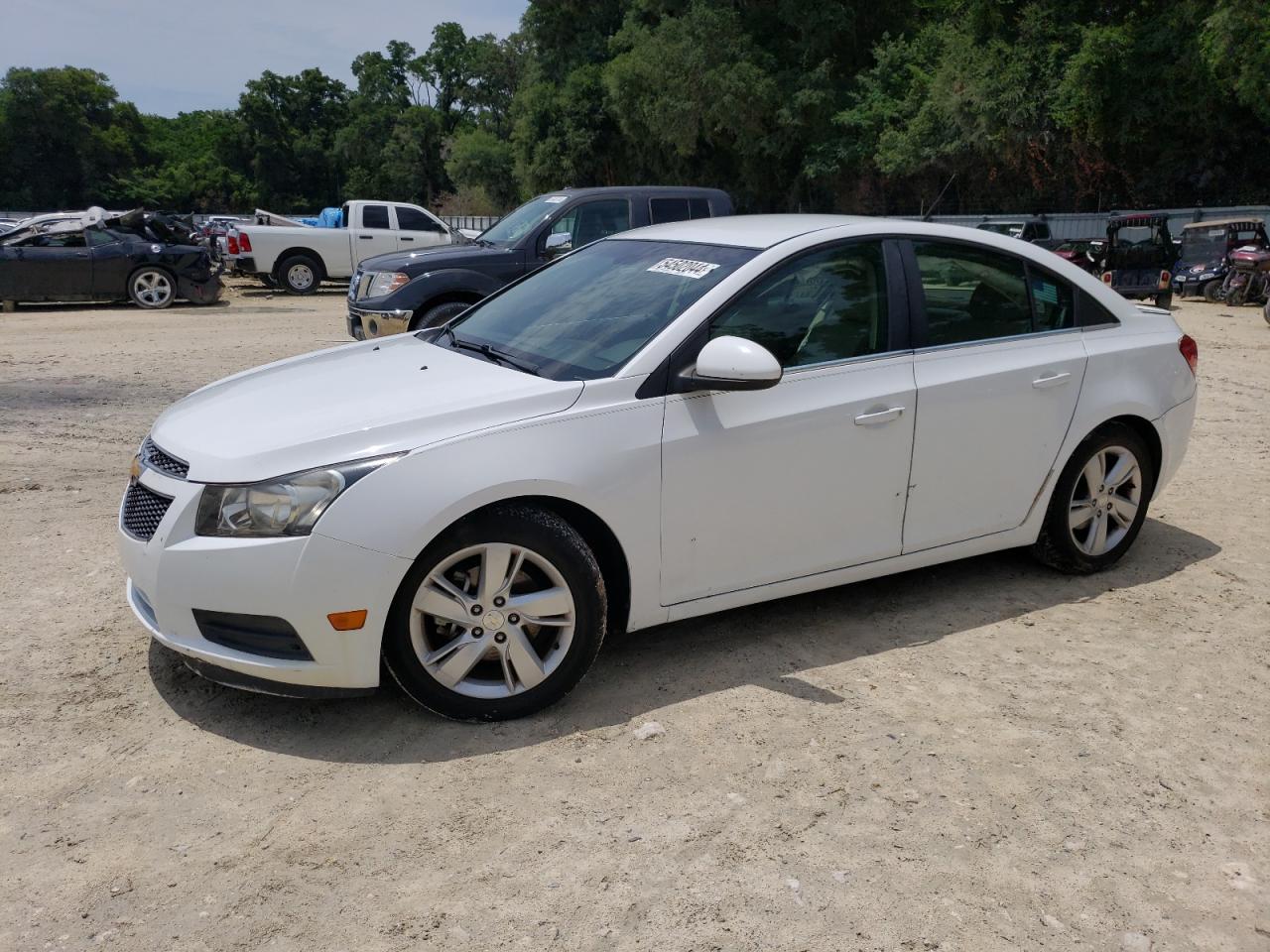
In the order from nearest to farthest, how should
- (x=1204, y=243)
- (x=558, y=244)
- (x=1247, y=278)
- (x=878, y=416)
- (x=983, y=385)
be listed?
(x=878, y=416) → (x=983, y=385) → (x=558, y=244) → (x=1247, y=278) → (x=1204, y=243)

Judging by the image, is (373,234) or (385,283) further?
(373,234)

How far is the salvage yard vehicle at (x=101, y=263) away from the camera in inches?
682

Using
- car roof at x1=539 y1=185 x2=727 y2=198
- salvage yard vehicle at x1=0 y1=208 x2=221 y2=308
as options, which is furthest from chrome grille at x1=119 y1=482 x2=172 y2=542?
salvage yard vehicle at x1=0 y1=208 x2=221 y2=308

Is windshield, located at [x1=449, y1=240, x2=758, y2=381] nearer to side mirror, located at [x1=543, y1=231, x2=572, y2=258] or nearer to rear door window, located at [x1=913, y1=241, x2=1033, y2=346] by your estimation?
rear door window, located at [x1=913, y1=241, x2=1033, y2=346]

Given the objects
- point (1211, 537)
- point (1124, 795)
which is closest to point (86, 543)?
point (1124, 795)

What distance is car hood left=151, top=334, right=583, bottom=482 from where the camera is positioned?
3436mm

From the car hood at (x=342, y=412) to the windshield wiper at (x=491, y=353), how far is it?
0.06 meters

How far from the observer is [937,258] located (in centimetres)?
459

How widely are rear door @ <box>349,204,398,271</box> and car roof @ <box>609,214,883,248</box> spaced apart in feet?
57.9

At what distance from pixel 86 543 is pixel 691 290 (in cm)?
344

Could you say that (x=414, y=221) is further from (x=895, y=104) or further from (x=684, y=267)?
(x=895, y=104)

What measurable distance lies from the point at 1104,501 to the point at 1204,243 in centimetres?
1975

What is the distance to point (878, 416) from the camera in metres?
4.19

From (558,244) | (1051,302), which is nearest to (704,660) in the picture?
(1051,302)
